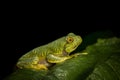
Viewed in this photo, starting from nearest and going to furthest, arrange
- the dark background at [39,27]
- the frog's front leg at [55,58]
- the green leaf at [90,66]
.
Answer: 1. the green leaf at [90,66]
2. the frog's front leg at [55,58]
3. the dark background at [39,27]

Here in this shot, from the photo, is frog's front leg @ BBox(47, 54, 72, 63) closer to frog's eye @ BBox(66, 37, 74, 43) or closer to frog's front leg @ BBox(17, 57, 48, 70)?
frog's front leg @ BBox(17, 57, 48, 70)

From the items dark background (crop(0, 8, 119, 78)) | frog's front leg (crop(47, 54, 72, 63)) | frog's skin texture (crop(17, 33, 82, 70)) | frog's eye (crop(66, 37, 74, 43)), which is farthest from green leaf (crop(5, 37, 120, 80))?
dark background (crop(0, 8, 119, 78))

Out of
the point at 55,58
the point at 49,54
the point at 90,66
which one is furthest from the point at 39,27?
the point at 90,66

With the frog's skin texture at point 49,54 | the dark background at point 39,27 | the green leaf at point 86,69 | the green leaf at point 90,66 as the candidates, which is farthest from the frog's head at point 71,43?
the dark background at point 39,27

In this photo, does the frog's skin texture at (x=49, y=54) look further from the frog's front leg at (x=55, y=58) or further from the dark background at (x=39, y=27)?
the dark background at (x=39, y=27)

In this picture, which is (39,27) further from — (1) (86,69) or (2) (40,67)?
(1) (86,69)

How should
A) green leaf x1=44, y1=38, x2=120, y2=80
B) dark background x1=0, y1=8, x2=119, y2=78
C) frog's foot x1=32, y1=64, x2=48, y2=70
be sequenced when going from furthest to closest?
dark background x1=0, y1=8, x2=119, y2=78 → frog's foot x1=32, y1=64, x2=48, y2=70 → green leaf x1=44, y1=38, x2=120, y2=80
